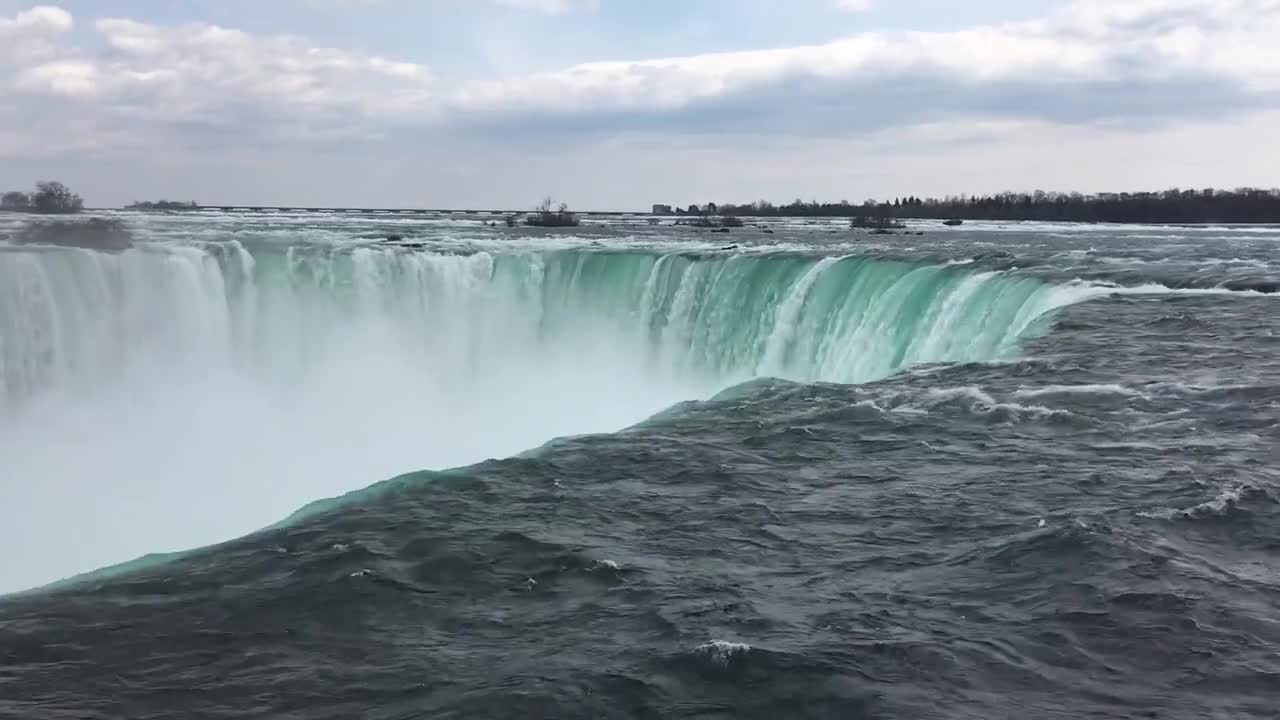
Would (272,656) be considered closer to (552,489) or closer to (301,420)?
(552,489)

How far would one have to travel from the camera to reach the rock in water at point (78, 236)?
2695 cm

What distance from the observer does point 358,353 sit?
2517 cm

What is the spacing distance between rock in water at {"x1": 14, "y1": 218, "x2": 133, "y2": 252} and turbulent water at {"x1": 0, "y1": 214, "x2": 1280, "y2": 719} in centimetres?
451

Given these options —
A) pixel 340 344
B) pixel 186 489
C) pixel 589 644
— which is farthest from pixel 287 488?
pixel 589 644

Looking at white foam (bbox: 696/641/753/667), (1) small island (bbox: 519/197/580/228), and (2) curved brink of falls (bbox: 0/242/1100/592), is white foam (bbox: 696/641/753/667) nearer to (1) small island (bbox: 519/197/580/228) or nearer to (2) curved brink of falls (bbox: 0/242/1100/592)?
(2) curved brink of falls (bbox: 0/242/1100/592)

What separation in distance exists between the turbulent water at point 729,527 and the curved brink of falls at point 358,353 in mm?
116

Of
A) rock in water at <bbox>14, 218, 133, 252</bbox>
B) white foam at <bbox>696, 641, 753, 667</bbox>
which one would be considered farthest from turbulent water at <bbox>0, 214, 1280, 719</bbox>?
rock in water at <bbox>14, 218, 133, 252</bbox>

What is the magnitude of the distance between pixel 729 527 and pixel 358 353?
18.6 m

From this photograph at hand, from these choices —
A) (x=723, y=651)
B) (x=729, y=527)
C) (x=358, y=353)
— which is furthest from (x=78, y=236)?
(x=723, y=651)

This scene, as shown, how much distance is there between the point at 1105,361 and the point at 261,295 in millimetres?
19397

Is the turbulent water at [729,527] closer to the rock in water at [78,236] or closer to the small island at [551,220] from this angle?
the rock in water at [78,236]

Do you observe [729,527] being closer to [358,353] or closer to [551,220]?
[358,353]

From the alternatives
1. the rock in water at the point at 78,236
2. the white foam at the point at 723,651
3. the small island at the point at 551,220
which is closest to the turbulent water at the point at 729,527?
the white foam at the point at 723,651

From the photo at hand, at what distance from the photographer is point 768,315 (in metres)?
23.4
